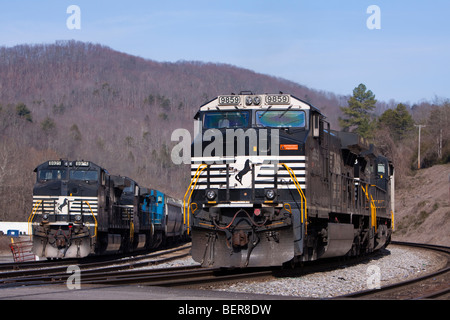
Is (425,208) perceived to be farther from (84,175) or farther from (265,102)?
(265,102)

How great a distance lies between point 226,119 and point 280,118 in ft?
4.26

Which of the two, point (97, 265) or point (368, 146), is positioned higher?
point (368, 146)

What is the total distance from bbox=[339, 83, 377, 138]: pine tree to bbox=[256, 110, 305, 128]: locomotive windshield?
227 ft

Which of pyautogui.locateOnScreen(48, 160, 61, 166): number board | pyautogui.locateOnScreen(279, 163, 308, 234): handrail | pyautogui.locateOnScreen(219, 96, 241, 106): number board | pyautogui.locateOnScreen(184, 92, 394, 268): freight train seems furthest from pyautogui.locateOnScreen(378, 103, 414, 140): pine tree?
pyautogui.locateOnScreen(279, 163, 308, 234): handrail

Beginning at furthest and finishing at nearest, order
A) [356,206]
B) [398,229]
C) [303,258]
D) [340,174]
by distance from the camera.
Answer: [398,229] < [356,206] < [340,174] < [303,258]

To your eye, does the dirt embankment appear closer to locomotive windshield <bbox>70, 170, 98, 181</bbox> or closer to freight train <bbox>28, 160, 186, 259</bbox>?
freight train <bbox>28, 160, 186, 259</bbox>

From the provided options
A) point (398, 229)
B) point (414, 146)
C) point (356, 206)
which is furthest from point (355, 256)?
point (414, 146)

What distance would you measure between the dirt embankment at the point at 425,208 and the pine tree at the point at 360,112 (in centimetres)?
1527

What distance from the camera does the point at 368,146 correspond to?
68.1ft

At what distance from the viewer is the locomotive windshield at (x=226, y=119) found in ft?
46.6

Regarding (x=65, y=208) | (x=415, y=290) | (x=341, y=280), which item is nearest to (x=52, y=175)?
(x=65, y=208)

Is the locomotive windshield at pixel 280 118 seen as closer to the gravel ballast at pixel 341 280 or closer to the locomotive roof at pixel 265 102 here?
the locomotive roof at pixel 265 102

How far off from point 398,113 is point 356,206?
7355cm
